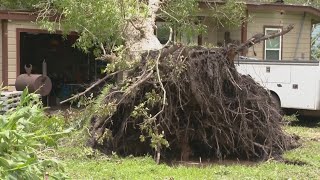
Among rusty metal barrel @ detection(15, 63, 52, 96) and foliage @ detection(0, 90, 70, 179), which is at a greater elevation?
rusty metal barrel @ detection(15, 63, 52, 96)

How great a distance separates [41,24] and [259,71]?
5.90 meters

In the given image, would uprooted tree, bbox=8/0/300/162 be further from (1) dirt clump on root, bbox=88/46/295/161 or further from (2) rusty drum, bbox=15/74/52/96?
(2) rusty drum, bbox=15/74/52/96

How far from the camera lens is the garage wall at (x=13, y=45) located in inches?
603

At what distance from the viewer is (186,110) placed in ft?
28.6

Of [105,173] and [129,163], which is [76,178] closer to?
[105,173]

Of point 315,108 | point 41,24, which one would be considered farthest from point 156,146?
point 41,24

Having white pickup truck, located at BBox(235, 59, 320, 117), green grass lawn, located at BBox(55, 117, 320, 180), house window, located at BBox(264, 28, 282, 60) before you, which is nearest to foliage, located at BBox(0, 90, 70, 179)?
green grass lawn, located at BBox(55, 117, 320, 180)

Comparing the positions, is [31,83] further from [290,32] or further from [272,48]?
[290,32]

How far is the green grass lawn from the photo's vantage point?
700 centimetres

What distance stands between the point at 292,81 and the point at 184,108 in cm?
549

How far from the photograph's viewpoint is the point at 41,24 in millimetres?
14305

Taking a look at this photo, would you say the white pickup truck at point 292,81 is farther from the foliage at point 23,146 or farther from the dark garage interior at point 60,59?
the foliage at point 23,146

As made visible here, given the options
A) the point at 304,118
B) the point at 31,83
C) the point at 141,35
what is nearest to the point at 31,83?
the point at 31,83

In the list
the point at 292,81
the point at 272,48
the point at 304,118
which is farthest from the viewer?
the point at 272,48
